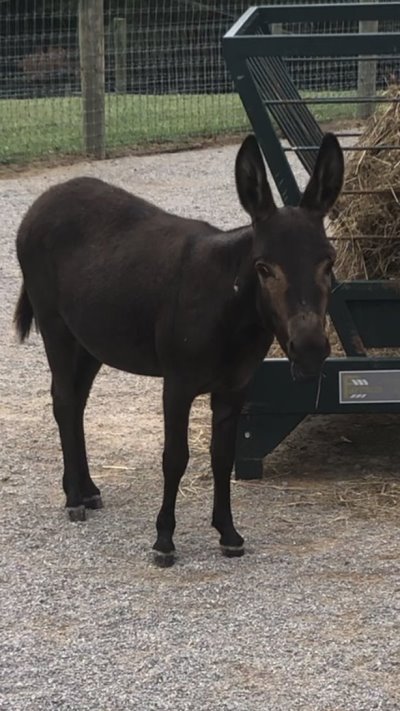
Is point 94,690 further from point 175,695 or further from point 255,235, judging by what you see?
point 255,235

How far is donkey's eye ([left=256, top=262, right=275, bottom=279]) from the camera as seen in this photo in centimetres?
402

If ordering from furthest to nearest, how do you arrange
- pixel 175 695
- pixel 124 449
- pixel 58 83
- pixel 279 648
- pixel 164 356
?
pixel 58 83, pixel 124 449, pixel 164 356, pixel 279 648, pixel 175 695

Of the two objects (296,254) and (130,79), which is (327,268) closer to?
(296,254)

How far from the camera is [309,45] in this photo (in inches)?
195

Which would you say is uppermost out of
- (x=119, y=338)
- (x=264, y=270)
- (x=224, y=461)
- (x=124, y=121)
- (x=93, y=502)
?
(x=264, y=270)

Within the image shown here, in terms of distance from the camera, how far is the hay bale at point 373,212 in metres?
5.51

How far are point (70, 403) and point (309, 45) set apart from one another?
165cm

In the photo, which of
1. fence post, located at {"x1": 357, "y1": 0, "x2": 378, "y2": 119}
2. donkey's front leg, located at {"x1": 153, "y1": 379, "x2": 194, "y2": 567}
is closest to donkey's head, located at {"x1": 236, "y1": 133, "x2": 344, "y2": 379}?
donkey's front leg, located at {"x1": 153, "y1": 379, "x2": 194, "y2": 567}

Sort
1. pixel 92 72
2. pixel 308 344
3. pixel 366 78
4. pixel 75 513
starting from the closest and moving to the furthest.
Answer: pixel 308 344
pixel 75 513
pixel 92 72
pixel 366 78

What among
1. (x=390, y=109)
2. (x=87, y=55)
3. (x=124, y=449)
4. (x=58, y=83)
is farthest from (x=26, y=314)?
(x=58, y=83)

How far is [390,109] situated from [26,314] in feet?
6.30

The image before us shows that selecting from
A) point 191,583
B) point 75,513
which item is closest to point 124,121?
point 75,513

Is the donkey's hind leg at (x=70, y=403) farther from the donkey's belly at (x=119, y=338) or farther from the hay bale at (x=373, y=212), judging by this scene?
the hay bale at (x=373, y=212)

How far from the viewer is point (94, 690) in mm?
3557
